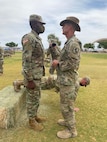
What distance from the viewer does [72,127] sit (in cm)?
443

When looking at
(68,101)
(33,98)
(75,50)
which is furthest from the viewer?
(33,98)

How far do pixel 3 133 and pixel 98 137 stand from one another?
1707mm

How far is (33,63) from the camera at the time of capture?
4500mm

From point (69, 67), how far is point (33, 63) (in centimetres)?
70

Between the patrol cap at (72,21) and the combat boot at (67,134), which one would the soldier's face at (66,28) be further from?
the combat boot at (67,134)

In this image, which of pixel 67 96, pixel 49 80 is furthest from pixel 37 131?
pixel 49 80

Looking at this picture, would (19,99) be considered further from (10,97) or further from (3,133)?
(3,133)

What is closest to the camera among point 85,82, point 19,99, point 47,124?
point 47,124

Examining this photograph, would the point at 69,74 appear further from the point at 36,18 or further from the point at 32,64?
the point at 36,18

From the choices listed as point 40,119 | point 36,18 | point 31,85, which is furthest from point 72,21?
point 40,119

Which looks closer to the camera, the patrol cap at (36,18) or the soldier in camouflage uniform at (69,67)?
the soldier in camouflage uniform at (69,67)

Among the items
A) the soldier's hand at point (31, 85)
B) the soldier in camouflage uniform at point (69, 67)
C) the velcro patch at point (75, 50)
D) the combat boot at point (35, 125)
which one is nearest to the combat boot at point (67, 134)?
the soldier in camouflage uniform at point (69, 67)

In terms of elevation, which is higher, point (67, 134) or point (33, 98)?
point (33, 98)

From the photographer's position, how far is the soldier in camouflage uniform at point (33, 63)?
4355 mm
